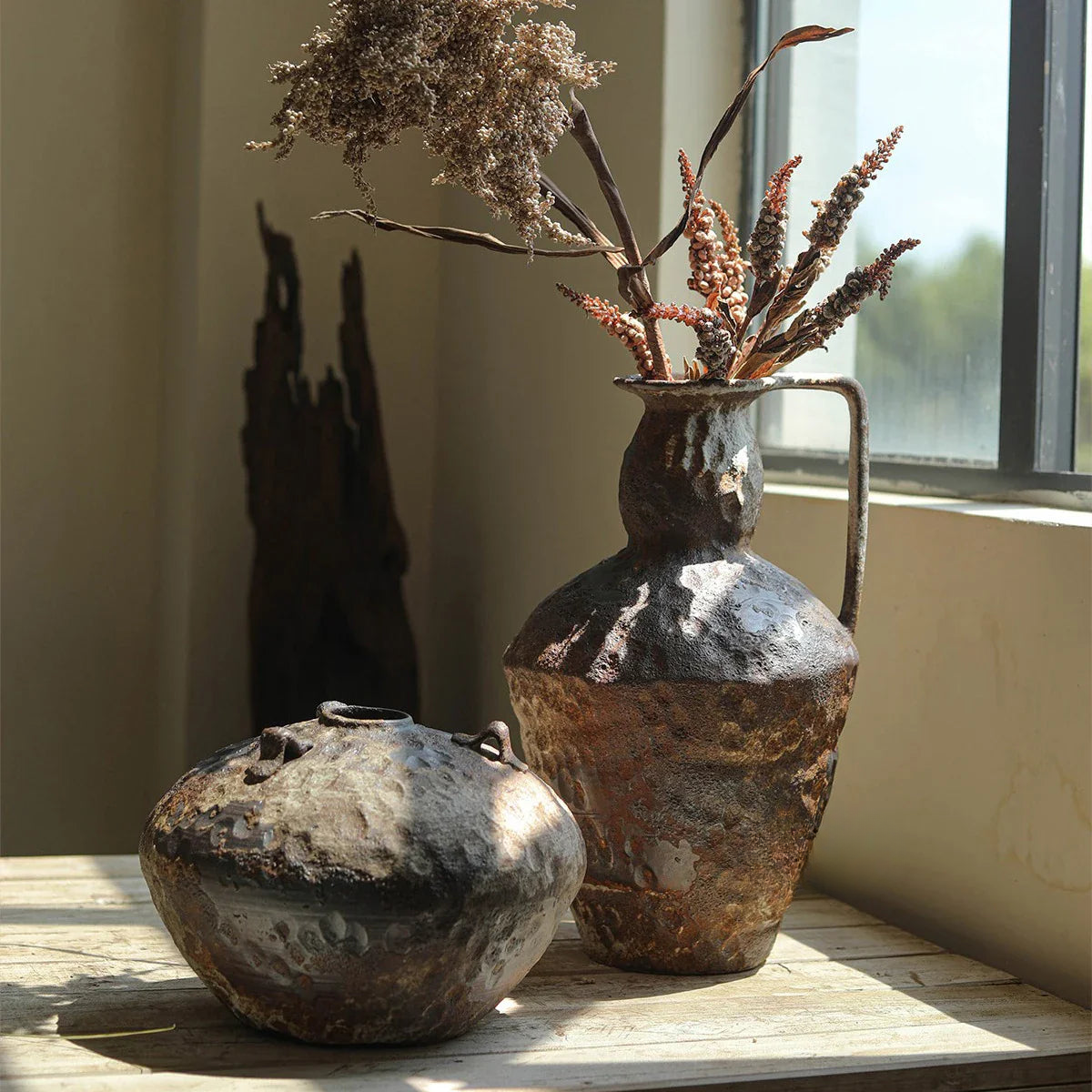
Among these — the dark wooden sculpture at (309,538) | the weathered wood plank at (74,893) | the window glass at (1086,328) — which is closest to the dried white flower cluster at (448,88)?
the window glass at (1086,328)

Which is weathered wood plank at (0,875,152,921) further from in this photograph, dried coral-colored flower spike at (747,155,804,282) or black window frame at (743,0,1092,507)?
black window frame at (743,0,1092,507)

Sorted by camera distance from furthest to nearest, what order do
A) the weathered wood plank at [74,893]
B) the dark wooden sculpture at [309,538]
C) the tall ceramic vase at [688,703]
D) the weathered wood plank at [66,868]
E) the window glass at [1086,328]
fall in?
the dark wooden sculpture at [309,538] → the weathered wood plank at [66,868] → the weathered wood plank at [74,893] → the window glass at [1086,328] → the tall ceramic vase at [688,703]

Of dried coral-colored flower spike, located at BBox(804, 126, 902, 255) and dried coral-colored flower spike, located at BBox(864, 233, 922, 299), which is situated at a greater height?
dried coral-colored flower spike, located at BBox(804, 126, 902, 255)

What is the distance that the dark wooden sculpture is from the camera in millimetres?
3379

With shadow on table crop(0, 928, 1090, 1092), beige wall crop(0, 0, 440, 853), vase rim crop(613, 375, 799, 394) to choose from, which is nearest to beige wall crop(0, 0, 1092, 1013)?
beige wall crop(0, 0, 440, 853)

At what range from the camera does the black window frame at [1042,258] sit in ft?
6.70

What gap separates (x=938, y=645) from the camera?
211cm

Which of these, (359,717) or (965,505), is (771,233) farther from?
(359,717)

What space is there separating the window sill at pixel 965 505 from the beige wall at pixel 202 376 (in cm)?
39

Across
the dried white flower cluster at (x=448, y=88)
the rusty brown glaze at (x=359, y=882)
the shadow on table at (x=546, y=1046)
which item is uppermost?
the dried white flower cluster at (x=448, y=88)

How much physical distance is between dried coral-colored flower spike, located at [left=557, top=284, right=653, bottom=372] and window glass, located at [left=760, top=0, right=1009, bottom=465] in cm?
61

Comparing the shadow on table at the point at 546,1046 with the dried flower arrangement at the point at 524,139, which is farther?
the dried flower arrangement at the point at 524,139

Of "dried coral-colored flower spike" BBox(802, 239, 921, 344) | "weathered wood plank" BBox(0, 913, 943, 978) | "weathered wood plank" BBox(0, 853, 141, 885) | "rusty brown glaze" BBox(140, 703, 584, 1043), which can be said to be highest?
"dried coral-colored flower spike" BBox(802, 239, 921, 344)

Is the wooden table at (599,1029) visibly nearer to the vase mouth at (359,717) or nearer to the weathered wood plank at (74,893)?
the weathered wood plank at (74,893)
